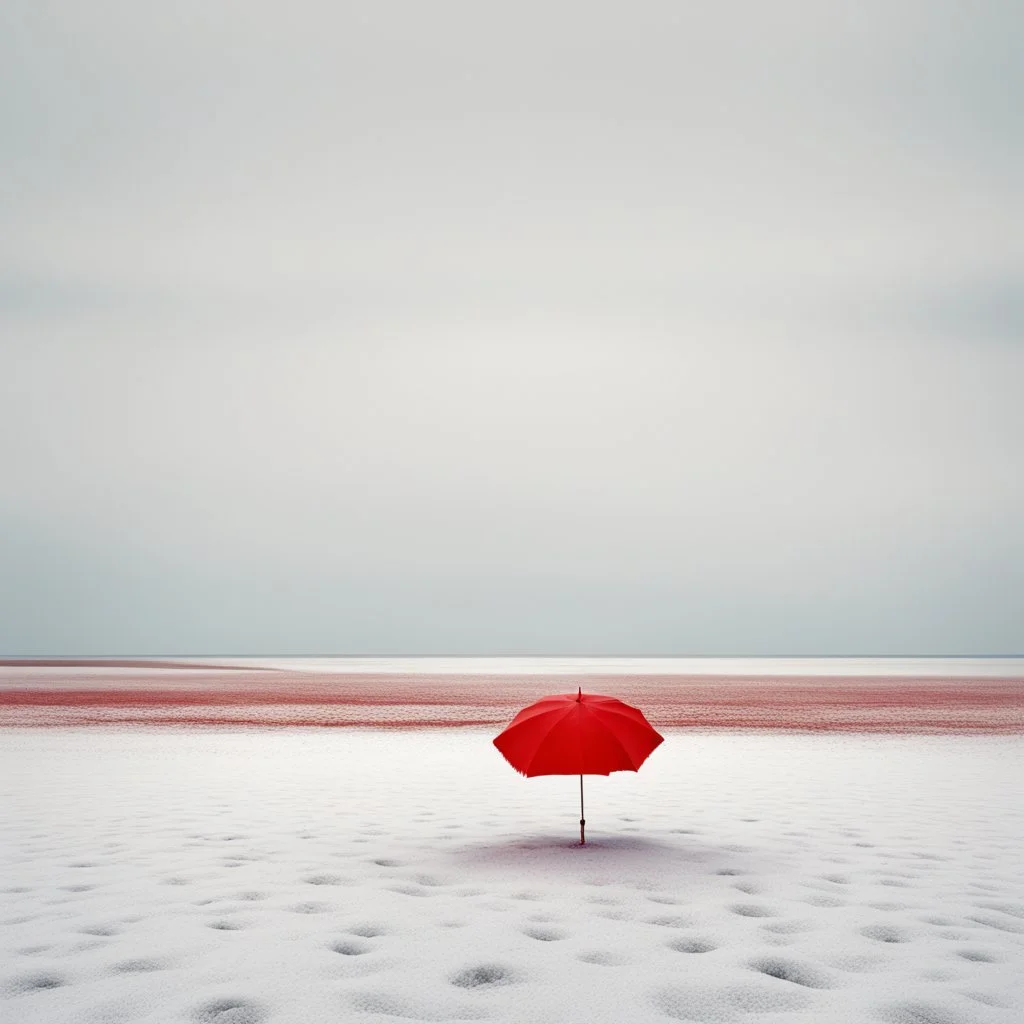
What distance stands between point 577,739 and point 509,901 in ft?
5.73

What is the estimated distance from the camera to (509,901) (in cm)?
718

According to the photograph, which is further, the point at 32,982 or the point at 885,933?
the point at 885,933

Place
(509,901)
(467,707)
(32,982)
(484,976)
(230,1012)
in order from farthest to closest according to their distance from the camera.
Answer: (467,707) → (509,901) → (484,976) → (32,982) → (230,1012)

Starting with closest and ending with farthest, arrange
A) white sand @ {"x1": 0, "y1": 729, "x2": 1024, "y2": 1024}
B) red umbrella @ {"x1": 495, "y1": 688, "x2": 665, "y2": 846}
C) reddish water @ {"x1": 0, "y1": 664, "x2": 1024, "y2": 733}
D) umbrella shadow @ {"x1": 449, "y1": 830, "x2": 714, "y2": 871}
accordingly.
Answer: white sand @ {"x1": 0, "y1": 729, "x2": 1024, "y2": 1024} < red umbrella @ {"x1": 495, "y1": 688, "x2": 665, "y2": 846} < umbrella shadow @ {"x1": 449, "y1": 830, "x2": 714, "y2": 871} < reddish water @ {"x1": 0, "y1": 664, "x2": 1024, "y2": 733}

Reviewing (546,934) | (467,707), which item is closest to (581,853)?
(546,934)

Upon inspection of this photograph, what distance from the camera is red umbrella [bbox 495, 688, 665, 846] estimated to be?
8.42 meters

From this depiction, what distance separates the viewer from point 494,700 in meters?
40.2

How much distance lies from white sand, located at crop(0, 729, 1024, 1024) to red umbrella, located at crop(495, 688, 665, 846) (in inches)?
36.0

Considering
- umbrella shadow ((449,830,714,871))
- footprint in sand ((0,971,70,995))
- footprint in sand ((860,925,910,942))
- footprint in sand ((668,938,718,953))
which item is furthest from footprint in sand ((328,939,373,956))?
footprint in sand ((860,925,910,942))

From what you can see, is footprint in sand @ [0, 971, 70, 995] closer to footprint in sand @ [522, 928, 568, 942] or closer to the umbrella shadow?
footprint in sand @ [522, 928, 568, 942]

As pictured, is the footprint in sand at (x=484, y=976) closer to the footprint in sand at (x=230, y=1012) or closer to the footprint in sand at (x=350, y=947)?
the footprint in sand at (x=350, y=947)

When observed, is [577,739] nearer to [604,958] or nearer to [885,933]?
[604,958]

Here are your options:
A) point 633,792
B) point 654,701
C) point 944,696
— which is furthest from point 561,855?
point 944,696

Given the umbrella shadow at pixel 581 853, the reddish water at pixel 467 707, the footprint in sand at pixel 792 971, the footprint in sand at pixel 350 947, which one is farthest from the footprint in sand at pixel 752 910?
the reddish water at pixel 467 707
